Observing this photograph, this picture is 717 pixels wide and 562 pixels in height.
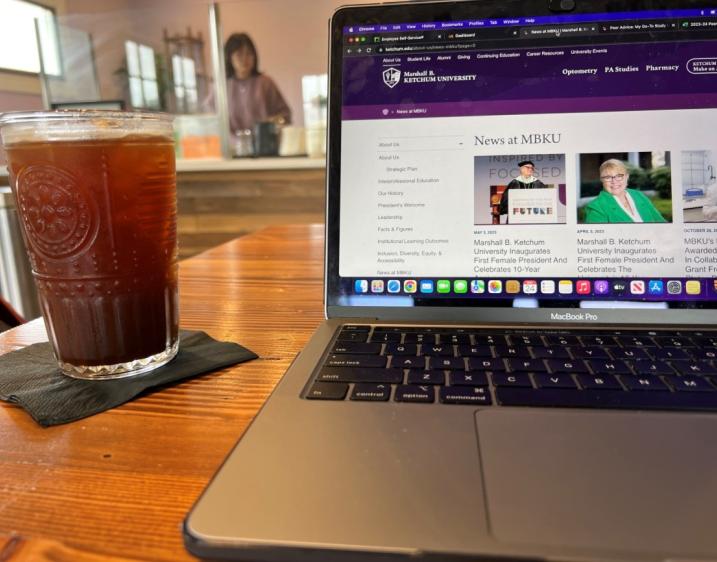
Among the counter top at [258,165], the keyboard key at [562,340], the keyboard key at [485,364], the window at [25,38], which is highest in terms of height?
the window at [25,38]

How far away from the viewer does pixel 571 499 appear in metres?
0.26

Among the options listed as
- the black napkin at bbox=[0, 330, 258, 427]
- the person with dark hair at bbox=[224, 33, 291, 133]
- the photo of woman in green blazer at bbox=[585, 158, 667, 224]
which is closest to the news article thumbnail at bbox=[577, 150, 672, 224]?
the photo of woman in green blazer at bbox=[585, 158, 667, 224]

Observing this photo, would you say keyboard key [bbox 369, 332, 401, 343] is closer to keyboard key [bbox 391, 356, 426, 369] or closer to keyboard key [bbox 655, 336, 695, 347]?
keyboard key [bbox 391, 356, 426, 369]

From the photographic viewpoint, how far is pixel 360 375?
0.40m

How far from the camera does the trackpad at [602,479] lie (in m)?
0.24

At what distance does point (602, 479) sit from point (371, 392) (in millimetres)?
150

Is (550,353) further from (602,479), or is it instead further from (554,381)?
(602,479)

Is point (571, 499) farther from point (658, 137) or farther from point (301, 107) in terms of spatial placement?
point (301, 107)

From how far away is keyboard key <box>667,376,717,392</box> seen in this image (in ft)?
1.20

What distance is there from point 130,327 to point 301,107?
10.6 feet

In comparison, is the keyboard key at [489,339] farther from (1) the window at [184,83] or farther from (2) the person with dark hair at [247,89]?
(1) the window at [184,83]

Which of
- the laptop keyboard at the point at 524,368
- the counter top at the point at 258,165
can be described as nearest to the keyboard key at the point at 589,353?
the laptop keyboard at the point at 524,368

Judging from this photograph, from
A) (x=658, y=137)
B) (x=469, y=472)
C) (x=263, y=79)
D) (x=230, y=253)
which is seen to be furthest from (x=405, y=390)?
(x=263, y=79)

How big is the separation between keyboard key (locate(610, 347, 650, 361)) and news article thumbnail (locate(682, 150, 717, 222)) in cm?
17
